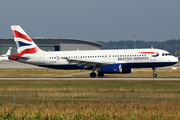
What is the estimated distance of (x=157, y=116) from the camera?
18172 millimetres

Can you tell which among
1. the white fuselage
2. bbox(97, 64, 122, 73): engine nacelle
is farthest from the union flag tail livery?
bbox(97, 64, 122, 73): engine nacelle

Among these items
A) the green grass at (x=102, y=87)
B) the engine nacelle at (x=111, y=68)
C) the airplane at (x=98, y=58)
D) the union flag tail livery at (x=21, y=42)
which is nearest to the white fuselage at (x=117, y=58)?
Result: the airplane at (x=98, y=58)

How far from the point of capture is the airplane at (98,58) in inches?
1960

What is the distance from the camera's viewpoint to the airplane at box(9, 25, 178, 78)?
4978 centimetres

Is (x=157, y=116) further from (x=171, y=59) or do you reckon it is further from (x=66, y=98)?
(x=171, y=59)

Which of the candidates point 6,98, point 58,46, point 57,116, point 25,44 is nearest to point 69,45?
point 58,46

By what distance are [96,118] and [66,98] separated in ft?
36.4

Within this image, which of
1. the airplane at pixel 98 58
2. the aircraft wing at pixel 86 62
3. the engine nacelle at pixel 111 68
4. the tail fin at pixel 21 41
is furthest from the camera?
the tail fin at pixel 21 41

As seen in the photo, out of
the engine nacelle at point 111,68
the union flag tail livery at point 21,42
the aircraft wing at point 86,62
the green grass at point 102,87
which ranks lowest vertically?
the green grass at point 102,87

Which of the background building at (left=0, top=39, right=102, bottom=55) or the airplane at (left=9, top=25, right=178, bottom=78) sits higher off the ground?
the background building at (left=0, top=39, right=102, bottom=55)

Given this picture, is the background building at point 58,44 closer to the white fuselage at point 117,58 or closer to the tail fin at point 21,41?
the tail fin at point 21,41

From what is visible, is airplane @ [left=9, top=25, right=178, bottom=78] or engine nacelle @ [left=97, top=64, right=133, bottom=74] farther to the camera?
airplane @ [left=9, top=25, right=178, bottom=78]

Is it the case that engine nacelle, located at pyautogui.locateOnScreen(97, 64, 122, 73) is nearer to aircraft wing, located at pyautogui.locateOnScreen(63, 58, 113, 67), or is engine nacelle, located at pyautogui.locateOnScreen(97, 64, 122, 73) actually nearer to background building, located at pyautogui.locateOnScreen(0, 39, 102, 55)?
aircraft wing, located at pyautogui.locateOnScreen(63, 58, 113, 67)

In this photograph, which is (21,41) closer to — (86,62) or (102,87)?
(86,62)
